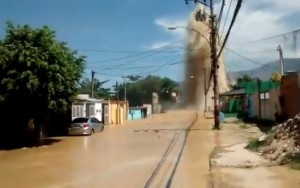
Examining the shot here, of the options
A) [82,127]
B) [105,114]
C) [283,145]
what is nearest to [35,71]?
[82,127]

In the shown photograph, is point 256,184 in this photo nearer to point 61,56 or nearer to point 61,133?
point 61,56

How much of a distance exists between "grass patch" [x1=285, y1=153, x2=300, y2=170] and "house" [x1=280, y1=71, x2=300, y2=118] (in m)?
13.8

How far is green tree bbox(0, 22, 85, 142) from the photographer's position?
2344cm

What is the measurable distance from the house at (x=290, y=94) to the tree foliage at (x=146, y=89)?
93.4m

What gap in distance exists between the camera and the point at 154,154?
20109 mm

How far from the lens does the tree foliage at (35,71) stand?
922 inches

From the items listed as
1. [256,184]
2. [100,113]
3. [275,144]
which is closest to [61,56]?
[275,144]

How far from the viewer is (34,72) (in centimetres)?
2372

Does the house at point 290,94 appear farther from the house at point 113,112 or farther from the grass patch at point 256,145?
the house at point 113,112

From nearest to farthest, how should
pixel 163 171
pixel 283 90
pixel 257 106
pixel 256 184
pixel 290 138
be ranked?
pixel 256 184 < pixel 163 171 < pixel 290 138 < pixel 283 90 < pixel 257 106

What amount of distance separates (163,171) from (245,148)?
678 cm

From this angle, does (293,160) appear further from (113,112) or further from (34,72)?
(113,112)

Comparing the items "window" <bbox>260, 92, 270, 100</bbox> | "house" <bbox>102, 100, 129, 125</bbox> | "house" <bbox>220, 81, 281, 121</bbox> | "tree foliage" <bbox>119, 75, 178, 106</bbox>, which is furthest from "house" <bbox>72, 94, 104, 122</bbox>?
"tree foliage" <bbox>119, 75, 178, 106</bbox>

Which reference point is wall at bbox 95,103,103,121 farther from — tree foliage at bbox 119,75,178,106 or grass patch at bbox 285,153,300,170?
tree foliage at bbox 119,75,178,106
